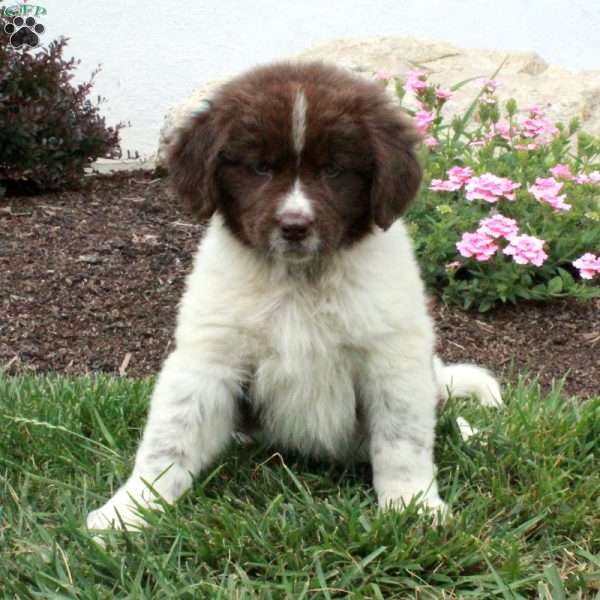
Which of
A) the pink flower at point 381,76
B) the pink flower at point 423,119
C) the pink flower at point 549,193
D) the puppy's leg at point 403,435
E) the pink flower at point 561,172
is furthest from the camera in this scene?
the pink flower at point 381,76

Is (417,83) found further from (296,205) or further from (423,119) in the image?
(296,205)

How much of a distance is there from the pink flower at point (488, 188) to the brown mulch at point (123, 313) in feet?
2.36

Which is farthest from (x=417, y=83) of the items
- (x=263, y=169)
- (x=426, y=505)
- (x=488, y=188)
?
(x=426, y=505)

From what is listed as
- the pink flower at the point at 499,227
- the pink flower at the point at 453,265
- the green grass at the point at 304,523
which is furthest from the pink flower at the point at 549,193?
the green grass at the point at 304,523

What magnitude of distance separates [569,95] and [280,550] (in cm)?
666

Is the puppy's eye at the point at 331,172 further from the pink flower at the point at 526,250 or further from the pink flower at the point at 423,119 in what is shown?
the pink flower at the point at 423,119

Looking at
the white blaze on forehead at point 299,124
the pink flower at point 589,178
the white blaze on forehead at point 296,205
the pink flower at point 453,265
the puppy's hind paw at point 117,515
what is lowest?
the pink flower at point 453,265

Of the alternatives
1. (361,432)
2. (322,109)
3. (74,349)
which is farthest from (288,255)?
(74,349)

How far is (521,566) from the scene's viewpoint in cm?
328

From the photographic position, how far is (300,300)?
376 centimetres

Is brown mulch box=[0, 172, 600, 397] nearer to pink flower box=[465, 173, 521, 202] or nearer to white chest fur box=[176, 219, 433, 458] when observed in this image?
pink flower box=[465, 173, 521, 202]

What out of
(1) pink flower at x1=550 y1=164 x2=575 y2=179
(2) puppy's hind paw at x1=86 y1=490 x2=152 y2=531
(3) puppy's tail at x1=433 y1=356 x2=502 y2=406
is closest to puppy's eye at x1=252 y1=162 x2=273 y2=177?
(2) puppy's hind paw at x1=86 y1=490 x2=152 y2=531

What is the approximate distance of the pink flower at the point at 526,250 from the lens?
6121mm

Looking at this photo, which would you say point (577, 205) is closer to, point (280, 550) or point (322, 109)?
point (322, 109)
